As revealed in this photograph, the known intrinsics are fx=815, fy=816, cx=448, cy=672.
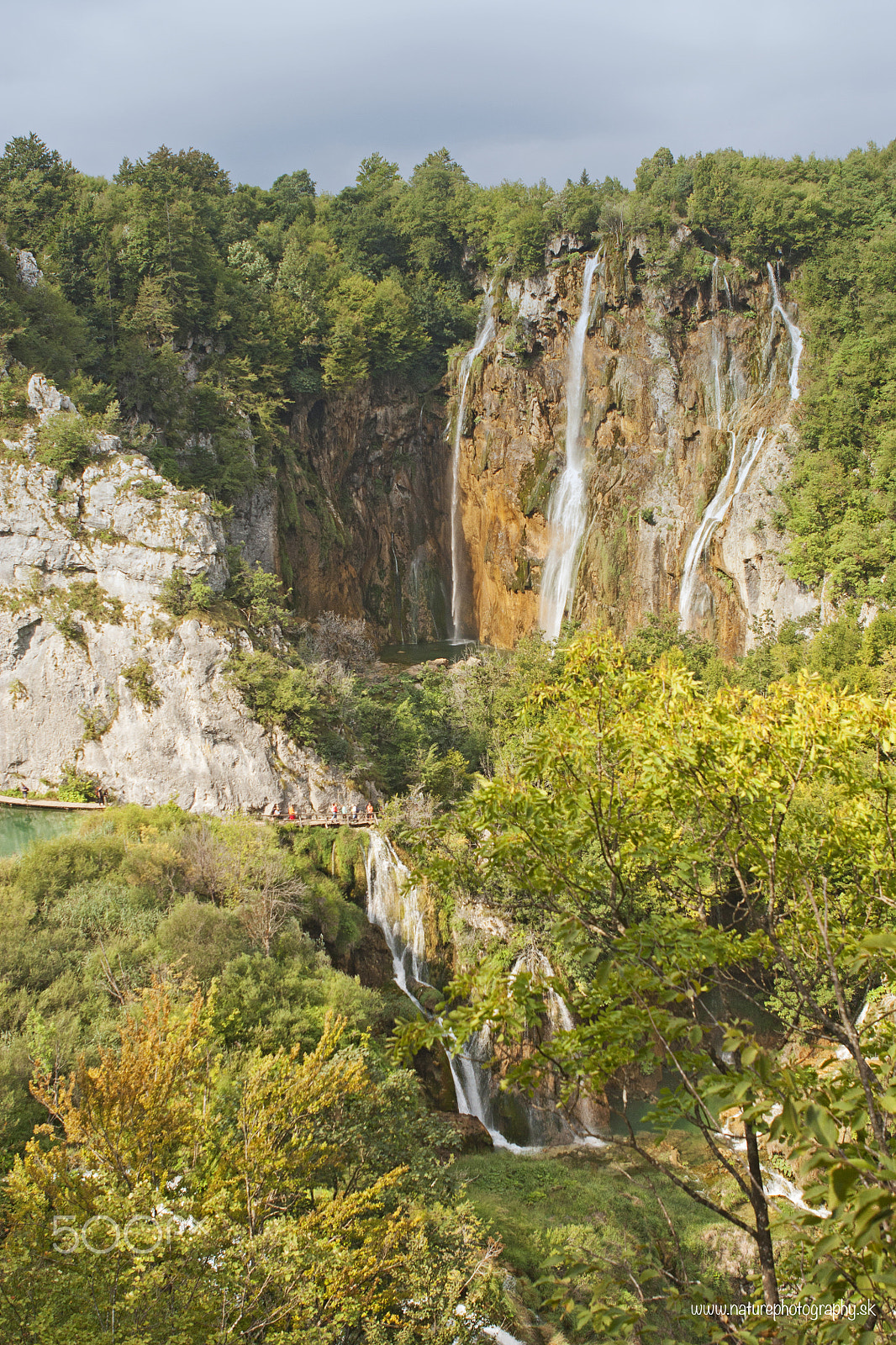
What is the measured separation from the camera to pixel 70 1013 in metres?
12.6

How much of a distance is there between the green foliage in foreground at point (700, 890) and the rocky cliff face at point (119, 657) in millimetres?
18405

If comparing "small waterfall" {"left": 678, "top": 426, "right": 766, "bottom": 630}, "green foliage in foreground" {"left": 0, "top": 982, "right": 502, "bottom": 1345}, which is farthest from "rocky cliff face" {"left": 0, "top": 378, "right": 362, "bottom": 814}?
"small waterfall" {"left": 678, "top": 426, "right": 766, "bottom": 630}

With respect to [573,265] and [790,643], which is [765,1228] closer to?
[790,643]

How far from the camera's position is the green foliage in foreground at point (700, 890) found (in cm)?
379

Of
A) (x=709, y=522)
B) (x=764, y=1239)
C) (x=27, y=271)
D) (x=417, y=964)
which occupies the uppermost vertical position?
(x=27, y=271)

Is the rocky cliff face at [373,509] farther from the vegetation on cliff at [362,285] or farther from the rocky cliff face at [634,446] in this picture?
the rocky cliff face at [634,446]

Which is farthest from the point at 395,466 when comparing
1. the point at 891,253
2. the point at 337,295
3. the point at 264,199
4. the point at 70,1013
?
the point at 70,1013

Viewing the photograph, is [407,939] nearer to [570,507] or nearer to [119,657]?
[119,657]

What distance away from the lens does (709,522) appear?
34031 millimetres

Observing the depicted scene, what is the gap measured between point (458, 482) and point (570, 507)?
277 inches

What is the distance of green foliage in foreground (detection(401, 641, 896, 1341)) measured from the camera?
3.79 meters

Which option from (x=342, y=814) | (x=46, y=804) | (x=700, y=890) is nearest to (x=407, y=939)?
(x=342, y=814)

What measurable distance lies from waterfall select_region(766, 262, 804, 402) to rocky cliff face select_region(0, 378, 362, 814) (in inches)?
984

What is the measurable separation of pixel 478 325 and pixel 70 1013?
131 feet
